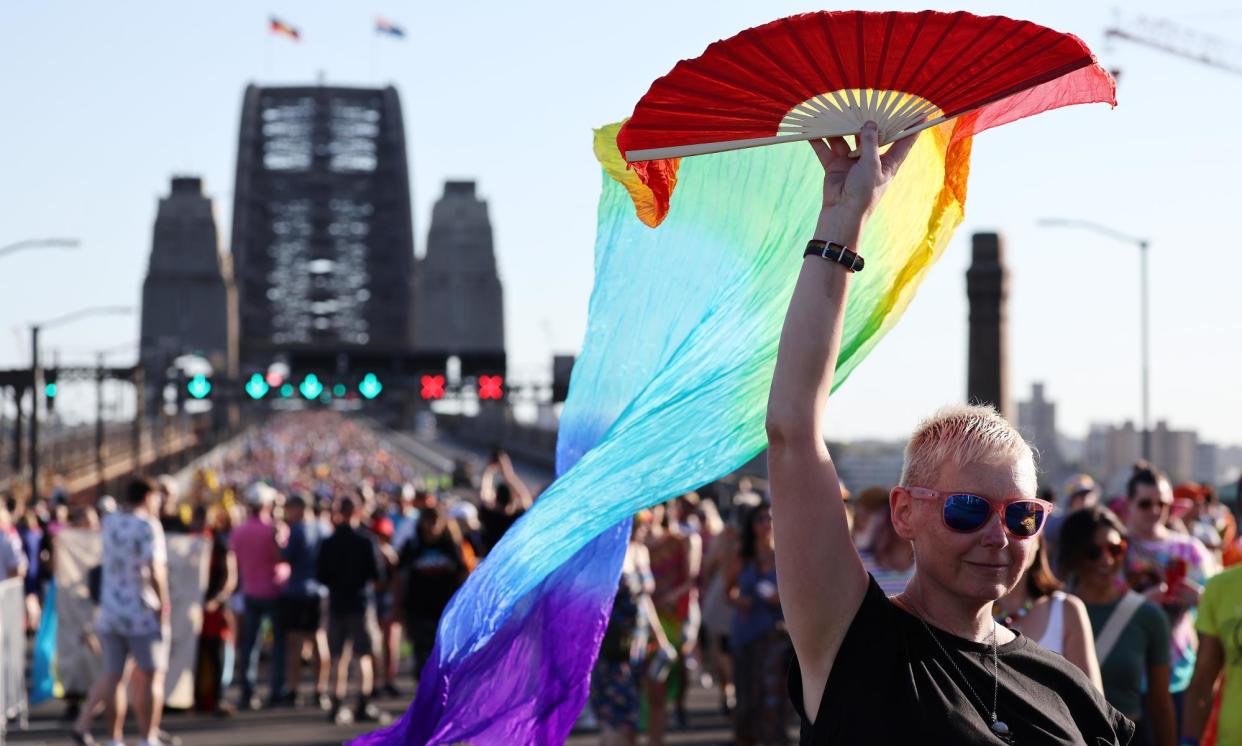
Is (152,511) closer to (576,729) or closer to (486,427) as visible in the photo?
(576,729)

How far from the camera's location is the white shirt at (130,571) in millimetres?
10664

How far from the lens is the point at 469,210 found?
19525 cm

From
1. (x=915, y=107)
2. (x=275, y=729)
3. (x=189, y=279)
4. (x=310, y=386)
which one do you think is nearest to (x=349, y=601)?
(x=275, y=729)

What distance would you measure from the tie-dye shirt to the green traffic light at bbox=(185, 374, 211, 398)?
36.3 metres

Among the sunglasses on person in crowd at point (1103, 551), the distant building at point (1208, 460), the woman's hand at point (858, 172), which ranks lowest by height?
A: the distant building at point (1208, 460)

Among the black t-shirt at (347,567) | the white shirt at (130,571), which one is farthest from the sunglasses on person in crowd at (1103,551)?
the black t-shirt at (347,567)

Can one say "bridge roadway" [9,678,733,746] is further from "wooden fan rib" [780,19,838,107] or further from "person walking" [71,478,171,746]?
"wooden fan rib" [780,19,838,107]

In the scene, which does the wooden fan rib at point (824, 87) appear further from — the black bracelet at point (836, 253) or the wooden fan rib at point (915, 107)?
the black bracelet at point (836, 253)

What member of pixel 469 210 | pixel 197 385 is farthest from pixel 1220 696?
pixel 469 210

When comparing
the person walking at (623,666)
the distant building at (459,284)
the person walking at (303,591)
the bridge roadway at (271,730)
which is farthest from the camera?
the distant building at (459,284)

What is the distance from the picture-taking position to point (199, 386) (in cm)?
4312

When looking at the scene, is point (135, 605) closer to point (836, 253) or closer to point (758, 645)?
point (758, 645)

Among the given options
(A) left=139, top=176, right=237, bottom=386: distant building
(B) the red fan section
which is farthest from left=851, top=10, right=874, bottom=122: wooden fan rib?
(A) left=139, top=176, right=237, bottom=386: distant building

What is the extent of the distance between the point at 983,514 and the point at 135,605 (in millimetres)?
8386
